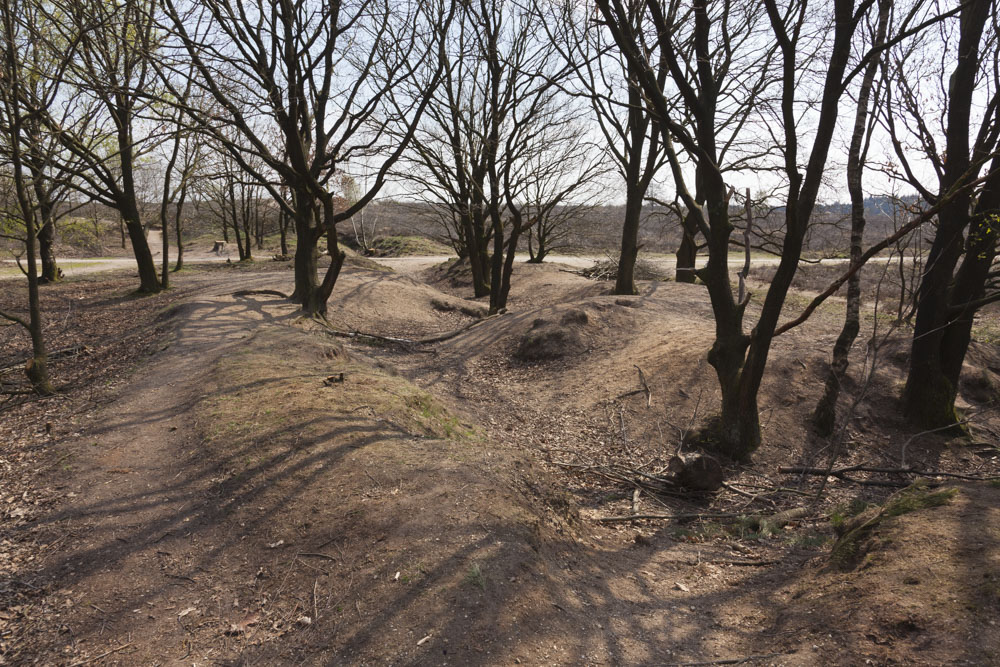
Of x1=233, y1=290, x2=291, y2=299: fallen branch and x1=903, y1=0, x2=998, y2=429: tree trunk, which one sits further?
x1=233, y1=290, x2=291, y2=299: fallen branch

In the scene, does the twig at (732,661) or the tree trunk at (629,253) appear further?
the tree trunk at (629,253)

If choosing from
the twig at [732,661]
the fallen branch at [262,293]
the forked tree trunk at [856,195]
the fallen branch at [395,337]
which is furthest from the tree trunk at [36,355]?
the forked tree trunk at [856,195]

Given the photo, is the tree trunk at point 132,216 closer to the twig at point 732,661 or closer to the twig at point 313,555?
the twig at point 313,555

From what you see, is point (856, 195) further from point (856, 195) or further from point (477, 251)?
point (477, 251)

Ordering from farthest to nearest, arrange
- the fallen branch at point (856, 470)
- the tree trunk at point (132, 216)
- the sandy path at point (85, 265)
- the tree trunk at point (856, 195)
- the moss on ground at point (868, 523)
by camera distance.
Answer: the sandy path at point (85, 265) → the tree trunk at point (132, 216) → the tree trunk at point (856, 195) → the fallen branch at point (856, 470) → the moss on ground at point (868, 523)

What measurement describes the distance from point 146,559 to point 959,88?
11.0 metres

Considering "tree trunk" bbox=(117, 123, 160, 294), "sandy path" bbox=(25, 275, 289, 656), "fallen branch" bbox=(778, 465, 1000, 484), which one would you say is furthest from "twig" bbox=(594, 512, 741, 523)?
"tree trunk" bbox=(117, 123, 160, 294)

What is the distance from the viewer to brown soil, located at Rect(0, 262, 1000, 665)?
345cm

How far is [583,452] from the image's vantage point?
804 cm

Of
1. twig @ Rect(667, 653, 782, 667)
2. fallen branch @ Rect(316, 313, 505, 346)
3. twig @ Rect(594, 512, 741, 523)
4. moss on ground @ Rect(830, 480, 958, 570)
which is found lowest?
twig @ Rect(594, 512, 741, 523)

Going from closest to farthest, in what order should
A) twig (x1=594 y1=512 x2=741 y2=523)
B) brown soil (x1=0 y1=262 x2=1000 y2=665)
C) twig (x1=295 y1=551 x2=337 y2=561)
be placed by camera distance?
brown soil (x1=0 y1=262 x2=1000 y2=665), twig (x1=295 y1=551 x2=337 y2=561), twig (x1=594 y1=512 x2=741 y2=523)

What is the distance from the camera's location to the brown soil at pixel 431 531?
3451 mm

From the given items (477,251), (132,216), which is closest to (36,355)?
(132,216)

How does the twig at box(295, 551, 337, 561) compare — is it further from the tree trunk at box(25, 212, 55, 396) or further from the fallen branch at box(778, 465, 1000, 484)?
the tree trunk at box(25, 212, 55, 396)
